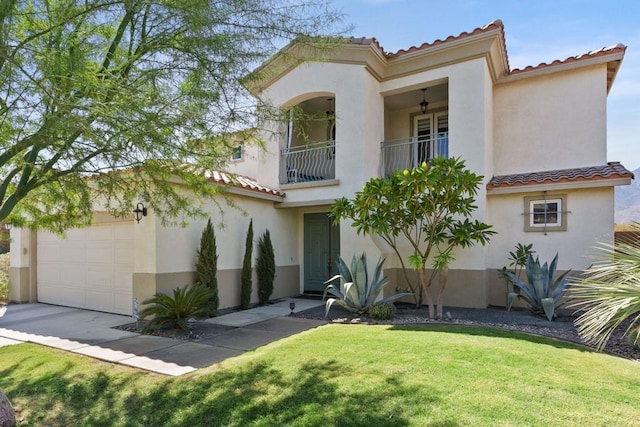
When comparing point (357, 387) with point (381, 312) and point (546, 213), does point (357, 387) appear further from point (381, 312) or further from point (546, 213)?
point (546, 213)

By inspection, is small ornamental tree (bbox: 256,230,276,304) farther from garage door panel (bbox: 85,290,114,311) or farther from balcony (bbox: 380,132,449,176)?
balcony (bbox: 380,132,449,176)

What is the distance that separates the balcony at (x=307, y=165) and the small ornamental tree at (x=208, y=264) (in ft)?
12.6

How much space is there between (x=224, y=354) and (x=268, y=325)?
7.67ft

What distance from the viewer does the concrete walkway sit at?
668 cm

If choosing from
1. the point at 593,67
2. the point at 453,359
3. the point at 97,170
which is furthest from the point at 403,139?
the point at 97,170

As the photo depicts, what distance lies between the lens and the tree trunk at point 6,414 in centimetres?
452

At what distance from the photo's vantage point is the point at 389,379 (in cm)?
500

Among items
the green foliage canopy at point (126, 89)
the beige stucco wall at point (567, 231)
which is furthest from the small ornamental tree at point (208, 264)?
the beige stucco wall at point (567, 231)

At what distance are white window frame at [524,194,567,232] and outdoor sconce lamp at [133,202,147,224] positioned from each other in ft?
34.0

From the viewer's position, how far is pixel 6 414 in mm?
4594

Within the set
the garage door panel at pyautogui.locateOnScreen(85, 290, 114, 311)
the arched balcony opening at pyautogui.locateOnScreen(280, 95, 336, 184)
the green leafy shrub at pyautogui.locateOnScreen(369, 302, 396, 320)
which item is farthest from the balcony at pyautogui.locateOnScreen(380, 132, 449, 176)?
the garage door panel at pyautogui.locateOnScreen(85, 290, 114, 311)

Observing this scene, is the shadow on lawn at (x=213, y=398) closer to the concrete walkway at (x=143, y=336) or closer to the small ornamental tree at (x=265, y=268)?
the concrete walkway at (x=143, y=336)

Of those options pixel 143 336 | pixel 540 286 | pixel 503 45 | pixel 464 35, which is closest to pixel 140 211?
pixel 143 336

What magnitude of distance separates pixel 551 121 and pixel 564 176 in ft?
7.69
